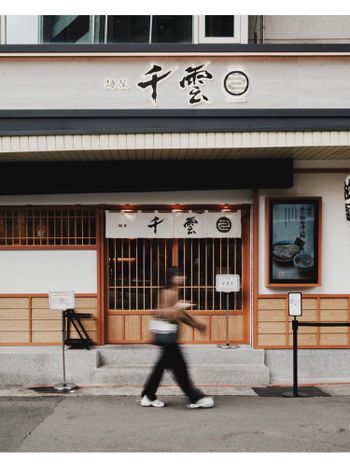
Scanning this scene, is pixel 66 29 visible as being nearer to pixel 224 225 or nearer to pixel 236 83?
pixel 236 83

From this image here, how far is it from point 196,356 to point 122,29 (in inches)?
238

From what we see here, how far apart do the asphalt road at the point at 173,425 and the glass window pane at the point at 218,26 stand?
6.29 m

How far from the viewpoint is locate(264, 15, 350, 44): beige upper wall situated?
9539 millimetres

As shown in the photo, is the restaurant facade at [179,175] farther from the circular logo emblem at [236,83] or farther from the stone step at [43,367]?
the stone step at [43,367]

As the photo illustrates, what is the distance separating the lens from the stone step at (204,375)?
904cm

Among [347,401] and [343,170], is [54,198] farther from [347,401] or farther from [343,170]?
[347,401]

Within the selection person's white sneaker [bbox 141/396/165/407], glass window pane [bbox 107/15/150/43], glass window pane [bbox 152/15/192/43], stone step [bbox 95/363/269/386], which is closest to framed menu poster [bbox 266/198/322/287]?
stone step [bbox 95/363/269/386]

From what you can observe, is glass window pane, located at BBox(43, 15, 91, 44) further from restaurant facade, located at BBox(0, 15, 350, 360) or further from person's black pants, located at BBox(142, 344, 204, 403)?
person's black pants, located at BBox(142, 344, 204, 403)

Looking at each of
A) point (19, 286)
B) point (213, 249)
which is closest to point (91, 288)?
point (19, 286)

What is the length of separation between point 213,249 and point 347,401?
141 inches

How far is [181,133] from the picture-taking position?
8336mm

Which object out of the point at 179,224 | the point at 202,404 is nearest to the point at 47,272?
the point at 179,224

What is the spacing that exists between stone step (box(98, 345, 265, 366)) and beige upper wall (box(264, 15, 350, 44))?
18.9ft

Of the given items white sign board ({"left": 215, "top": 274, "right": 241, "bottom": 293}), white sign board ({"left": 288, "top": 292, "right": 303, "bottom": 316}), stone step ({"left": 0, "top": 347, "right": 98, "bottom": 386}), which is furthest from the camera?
white sign board ({"left": 215, "top": 274, "right": 241, "bottom": 293})
